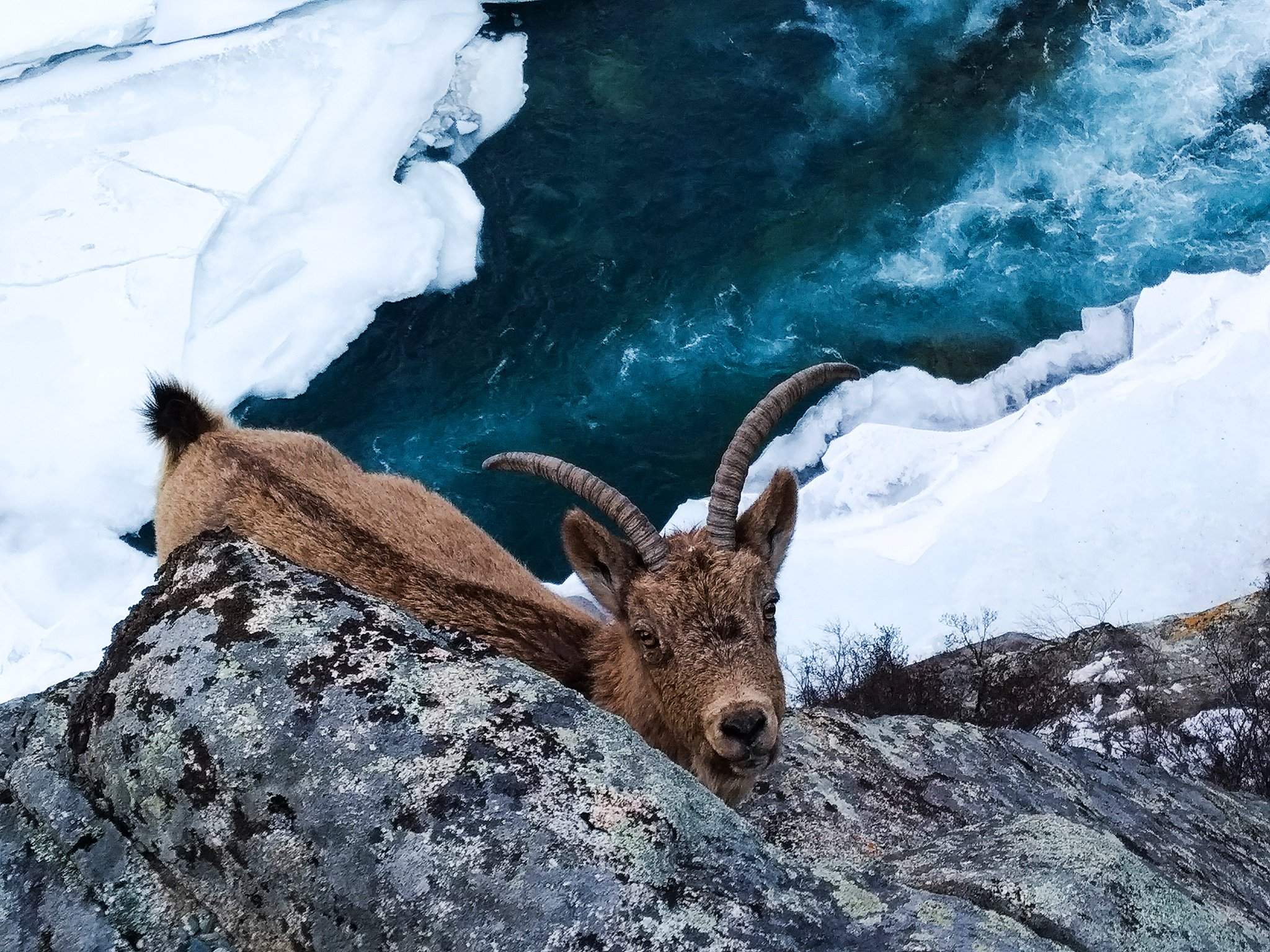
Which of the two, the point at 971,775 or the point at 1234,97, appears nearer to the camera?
the point at 971,775

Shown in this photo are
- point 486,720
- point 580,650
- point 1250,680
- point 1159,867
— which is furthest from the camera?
point 1250,680

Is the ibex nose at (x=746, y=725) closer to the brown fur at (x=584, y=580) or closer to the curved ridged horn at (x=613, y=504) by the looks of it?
the brown fur at (x=584, y=580)

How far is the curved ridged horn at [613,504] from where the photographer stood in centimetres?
621

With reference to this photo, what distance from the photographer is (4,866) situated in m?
5.13

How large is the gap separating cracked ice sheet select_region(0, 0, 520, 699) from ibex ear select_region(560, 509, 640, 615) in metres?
10.6

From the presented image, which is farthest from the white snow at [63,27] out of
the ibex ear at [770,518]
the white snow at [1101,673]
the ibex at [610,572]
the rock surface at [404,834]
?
the white snow at [1101,673]

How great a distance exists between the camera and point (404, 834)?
464 centimetres

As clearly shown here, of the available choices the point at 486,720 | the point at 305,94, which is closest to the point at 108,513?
the point at 305,94

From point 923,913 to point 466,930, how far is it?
Answer: 6.22ft

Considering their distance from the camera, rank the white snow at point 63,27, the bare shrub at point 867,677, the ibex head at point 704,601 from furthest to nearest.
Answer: the white snow at point 63,27, the bare shrub at point 867,677, the ibex head at point 704,601

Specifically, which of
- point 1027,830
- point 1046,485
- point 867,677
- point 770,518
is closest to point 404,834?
point 770,518

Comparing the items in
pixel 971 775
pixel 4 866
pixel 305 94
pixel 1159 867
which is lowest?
pixel 4 866

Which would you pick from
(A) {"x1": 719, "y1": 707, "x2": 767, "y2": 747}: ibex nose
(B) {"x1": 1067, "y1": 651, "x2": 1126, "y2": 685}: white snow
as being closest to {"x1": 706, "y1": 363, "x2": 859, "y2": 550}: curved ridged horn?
(A) {"x1": 719, "y1": 707, "x2": 767, "y2": 747}: ibex nose

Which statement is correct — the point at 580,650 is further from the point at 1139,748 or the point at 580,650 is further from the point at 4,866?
the point at 1139,748
